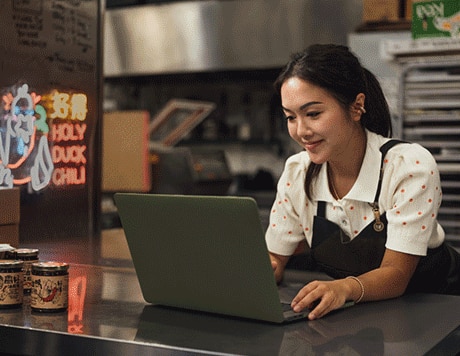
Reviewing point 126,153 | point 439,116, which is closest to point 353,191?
point 439,116

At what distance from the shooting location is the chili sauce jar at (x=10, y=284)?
55.2 inches

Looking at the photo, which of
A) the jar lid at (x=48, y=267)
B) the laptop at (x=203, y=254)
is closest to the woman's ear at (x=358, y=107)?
the laptop at (x=203, y=254)

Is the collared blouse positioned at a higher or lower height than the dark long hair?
lower

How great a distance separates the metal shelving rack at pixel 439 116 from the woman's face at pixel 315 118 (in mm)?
1551

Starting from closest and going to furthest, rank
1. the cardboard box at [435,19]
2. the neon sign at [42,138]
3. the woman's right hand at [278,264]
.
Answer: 1. the woman's right hand at [278,264]
2. the neon sign at [42,138]
3. the cardboard box at [435,19]

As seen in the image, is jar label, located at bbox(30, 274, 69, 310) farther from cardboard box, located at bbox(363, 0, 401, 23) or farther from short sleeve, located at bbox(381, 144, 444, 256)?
cardboard box, located at bbox(363, 0, 401, 23)

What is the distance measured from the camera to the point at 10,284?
4.61 feet

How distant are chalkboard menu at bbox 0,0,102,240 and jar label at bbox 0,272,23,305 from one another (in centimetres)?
90

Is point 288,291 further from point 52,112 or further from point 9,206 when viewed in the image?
point 52,112

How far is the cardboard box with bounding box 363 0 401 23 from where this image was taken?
12.1 feet

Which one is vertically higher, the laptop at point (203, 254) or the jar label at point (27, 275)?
the laptop at point (203, 254)

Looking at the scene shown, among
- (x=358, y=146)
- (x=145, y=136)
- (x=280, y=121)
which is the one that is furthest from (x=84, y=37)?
(x=280, y=121)

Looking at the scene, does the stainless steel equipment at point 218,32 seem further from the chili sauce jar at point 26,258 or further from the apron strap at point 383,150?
the chili sauce jar at point 26,258

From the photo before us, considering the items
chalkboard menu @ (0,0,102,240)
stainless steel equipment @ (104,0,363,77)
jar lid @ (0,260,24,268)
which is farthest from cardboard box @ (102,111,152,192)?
jar lid @ (0,260,24,268)
